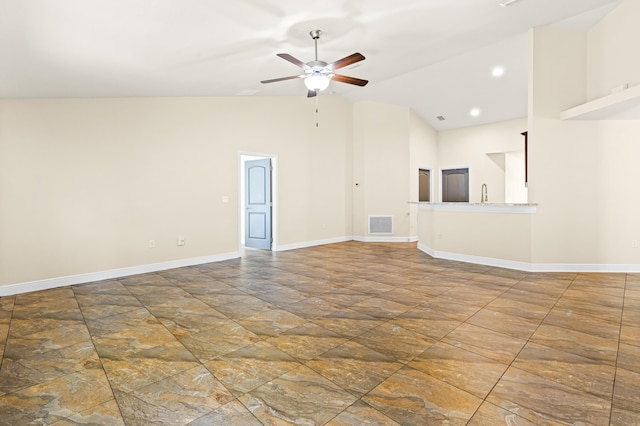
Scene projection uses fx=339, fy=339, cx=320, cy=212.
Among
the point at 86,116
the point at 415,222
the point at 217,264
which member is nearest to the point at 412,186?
the point at 415,222

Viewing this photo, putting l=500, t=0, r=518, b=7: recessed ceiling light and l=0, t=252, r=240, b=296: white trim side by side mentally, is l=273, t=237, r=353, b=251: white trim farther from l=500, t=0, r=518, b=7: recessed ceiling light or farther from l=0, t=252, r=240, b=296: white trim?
l=500, t=0, r=518, b=7: recessed ceiling light

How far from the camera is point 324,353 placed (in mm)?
2504

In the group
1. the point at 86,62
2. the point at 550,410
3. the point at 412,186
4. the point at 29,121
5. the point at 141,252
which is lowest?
the point at 550,410

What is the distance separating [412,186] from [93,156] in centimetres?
698

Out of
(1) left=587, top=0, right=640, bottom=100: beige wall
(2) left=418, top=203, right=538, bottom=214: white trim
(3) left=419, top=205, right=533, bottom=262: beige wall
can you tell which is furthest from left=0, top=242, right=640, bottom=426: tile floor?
(1) left=587, top=0, right=640, bottom=100: beige wall

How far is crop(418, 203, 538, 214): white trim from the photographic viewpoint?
5.22 m

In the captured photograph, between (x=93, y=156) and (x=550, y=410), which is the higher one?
(x=93, y=156)

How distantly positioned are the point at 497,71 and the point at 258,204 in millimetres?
5521

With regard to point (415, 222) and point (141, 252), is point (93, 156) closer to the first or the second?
point (141, 252)

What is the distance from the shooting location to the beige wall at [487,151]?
855 centimetres

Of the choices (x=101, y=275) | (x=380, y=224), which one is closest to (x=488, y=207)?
(x=380, y=224)

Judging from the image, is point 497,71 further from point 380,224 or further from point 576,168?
point 380,224

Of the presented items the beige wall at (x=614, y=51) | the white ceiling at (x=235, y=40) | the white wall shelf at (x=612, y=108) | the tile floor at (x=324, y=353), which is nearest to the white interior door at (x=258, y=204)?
the white ceiling at (x=235, y=40)

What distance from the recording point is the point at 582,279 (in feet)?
15.4
